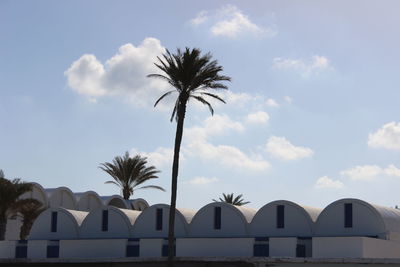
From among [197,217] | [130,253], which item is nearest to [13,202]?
[130,253]

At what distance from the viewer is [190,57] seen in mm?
44312

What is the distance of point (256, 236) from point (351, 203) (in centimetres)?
656

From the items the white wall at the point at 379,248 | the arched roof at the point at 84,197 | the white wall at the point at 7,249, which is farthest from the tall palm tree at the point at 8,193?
the white wall at the point at 379,248

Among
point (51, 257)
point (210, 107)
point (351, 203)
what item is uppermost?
point (210, 107)

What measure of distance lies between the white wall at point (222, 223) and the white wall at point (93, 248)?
499 centimetres

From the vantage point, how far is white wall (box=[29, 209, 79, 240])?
5424 cm

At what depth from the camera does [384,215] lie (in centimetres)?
4609

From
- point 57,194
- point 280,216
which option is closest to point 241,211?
point 280,216

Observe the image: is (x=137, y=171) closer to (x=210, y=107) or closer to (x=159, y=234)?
(x=159, y=234)

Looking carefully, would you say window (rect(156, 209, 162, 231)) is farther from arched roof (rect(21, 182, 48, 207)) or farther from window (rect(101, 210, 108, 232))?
arched roof (rect(21, 182, 48, 207))

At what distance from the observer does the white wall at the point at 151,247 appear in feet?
163

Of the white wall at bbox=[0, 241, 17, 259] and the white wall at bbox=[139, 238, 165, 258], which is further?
the white wall at bbox=[0, 241, 17, 259]

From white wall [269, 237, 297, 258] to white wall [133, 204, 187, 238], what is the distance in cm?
745

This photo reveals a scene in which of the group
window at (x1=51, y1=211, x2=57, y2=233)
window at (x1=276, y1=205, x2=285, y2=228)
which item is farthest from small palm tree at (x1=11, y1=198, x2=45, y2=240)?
window at (x1=276, y1=205, x2=285, y2=228)
